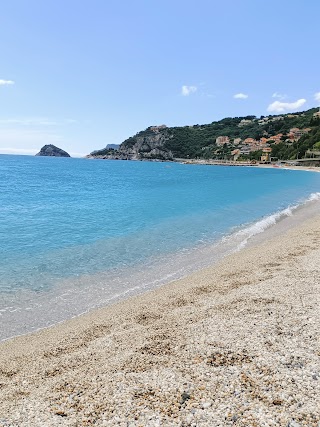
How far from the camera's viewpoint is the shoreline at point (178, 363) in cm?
439

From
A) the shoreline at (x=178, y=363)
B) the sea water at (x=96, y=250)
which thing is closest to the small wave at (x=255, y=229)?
the sea water at (x=96, y=250)

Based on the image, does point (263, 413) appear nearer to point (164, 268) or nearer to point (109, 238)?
point (164, 268)

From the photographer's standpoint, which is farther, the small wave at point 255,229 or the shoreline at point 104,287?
the small wave at point 255,229

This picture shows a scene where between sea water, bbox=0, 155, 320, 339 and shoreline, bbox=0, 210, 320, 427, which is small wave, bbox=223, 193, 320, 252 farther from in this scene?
shoreline, bbox=0, 210, 320, 427

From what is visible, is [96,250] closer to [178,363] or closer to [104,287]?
[104,287]

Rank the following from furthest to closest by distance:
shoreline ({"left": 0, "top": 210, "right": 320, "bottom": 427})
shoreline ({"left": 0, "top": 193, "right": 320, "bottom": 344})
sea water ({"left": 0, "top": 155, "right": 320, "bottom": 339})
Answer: sea water ({"left": 0, "top": 155, "right": 320, "bottom": 339}) → shoreline ({"left": 0, "top": 193, "right": 320, "bottom": 344}) → shoreline ({"left": 0, "top": 210, "right": 320, "bottom": 427})

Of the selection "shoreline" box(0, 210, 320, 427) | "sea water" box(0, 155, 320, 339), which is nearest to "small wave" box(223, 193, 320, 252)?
"sea water" box(0, 155, 320, 339)

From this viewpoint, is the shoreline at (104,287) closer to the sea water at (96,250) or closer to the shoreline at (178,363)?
the sea water at (96,250)

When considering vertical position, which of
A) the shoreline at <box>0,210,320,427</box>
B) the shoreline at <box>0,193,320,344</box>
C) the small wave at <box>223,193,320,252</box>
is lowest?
the shoreline at <box>0,193,320,344</box>

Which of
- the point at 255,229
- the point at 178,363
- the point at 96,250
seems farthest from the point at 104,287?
the point at 255,229

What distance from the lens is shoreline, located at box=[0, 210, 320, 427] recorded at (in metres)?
4.39

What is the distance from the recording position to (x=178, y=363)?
18.5 feet

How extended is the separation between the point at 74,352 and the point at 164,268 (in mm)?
7349

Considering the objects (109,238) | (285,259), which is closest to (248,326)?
(285,259)
